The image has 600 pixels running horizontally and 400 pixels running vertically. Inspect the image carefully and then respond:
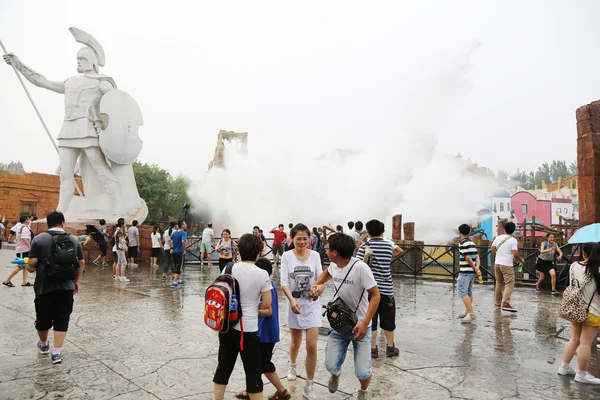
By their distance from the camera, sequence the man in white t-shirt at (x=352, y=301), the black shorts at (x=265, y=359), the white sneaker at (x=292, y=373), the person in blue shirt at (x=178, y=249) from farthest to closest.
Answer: the person in blue shirt at (x=178, y=249) → the white sneaker at (x=292, y=373) → the black shorts at (x=265, y=359) → the man in white t-shirt at (x=352, y=301)

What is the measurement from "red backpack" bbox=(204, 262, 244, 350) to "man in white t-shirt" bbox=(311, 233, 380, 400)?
792 mm

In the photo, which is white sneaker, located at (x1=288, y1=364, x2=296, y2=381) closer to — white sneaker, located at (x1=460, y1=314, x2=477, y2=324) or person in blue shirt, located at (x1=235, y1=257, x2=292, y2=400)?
person in blue shirt, located at (x1=235, y1=257, x2=292, y2=400)

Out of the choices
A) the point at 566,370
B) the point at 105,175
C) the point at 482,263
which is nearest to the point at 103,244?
the point at 105,175

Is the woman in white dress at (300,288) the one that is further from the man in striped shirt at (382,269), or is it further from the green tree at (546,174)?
the green tree at (546,174)

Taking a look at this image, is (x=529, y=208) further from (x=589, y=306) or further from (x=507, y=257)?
(x=589, y=306)

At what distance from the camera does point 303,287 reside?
3.81 metres

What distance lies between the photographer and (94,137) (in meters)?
14.7

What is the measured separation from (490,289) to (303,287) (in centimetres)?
879

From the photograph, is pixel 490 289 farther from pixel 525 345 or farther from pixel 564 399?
pixel 564 399

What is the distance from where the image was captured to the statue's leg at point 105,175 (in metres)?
15.0

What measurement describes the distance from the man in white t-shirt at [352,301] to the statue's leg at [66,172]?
14569mm

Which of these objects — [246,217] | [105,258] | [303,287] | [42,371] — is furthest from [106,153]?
[246,217]

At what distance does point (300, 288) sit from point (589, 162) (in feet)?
27.4

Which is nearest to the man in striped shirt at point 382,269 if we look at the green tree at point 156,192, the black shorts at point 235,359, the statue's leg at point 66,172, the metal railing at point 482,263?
the black shorts at point 235,359
